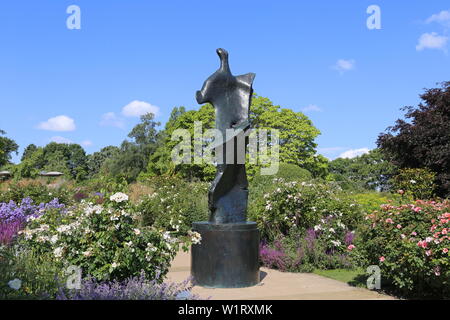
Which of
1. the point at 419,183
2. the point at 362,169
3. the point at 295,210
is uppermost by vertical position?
the point at 362,169

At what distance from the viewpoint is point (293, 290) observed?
19.2 ft

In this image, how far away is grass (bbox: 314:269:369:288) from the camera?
6270mm

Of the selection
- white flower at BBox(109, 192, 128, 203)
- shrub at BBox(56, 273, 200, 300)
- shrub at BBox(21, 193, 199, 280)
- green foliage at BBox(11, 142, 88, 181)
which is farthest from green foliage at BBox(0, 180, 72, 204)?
green foliage at BBox(11, 142, 88, 181)

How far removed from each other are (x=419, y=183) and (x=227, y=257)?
1264cm

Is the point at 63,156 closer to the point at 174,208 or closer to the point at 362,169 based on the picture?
the point at 362,169

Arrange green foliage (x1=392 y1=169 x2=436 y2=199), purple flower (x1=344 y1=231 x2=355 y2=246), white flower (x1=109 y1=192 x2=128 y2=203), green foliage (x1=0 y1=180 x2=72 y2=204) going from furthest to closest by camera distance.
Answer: green foliage (x1=392 y1=169 x2=436 y2=199) < green foliage (x1=0 y1=180 x2=72 y2=204) < purple flower (x1=344 y1=231 x2=355 y2=246) < white flower (x1=109 y1=192 x2=128 y2=203)

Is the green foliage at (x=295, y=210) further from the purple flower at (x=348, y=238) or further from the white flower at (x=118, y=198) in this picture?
the white flower at (x=118, y=198)

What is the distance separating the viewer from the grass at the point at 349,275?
6270 mm

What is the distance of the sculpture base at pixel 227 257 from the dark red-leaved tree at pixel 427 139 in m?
12.5

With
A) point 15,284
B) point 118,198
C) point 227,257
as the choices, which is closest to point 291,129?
point 227,257

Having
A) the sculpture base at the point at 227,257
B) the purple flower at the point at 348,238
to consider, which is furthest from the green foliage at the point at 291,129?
the sculpture base at the point at 227,257

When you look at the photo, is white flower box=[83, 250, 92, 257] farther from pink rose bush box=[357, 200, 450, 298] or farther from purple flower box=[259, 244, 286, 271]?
purple flower box=[259, 244, 286, 271]

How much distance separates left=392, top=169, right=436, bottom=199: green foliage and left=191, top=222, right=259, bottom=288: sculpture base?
38.0 feet

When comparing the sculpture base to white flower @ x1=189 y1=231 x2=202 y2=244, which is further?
the sculpture base
